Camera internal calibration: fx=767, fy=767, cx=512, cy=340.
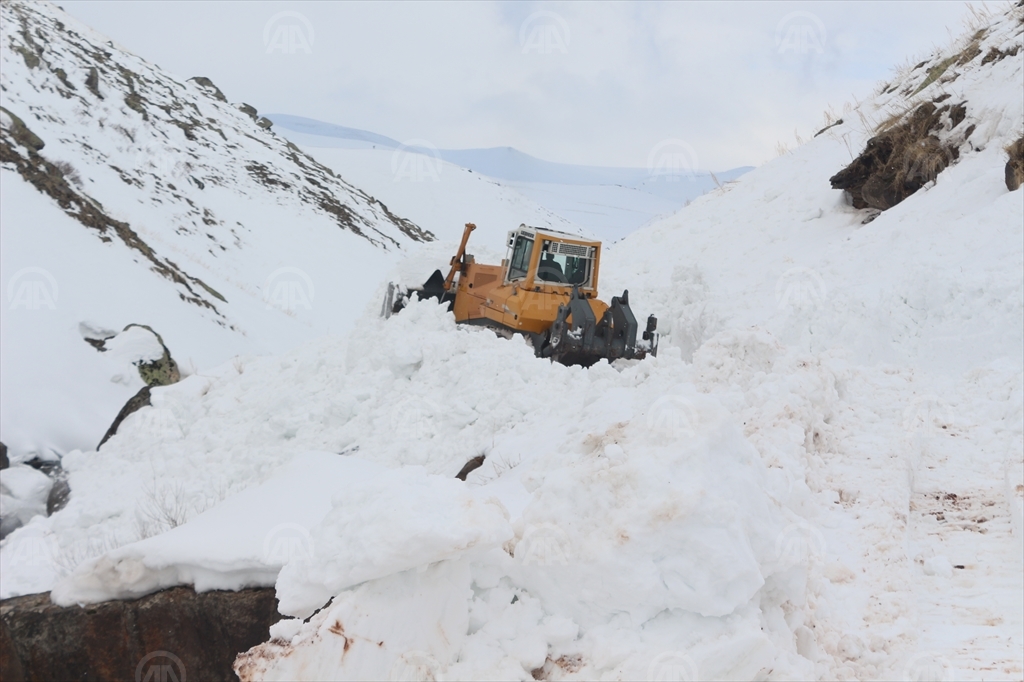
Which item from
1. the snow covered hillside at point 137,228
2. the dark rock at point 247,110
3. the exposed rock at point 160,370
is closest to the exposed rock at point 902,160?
the exposed rock at point 160,370

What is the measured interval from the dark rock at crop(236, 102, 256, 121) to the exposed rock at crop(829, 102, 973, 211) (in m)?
42.4

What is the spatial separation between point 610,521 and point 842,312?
7147mm

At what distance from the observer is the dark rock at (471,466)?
6704 mm

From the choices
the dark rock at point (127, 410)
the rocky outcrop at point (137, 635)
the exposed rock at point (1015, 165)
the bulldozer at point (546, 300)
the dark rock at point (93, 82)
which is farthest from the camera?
the dark rock at point (93, 82)

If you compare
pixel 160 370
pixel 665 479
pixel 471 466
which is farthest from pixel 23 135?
pixel 665 479

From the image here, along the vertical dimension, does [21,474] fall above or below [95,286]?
below

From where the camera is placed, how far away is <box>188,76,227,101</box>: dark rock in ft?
155

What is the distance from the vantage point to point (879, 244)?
34.1 ft

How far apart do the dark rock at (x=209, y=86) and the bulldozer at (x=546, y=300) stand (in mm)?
41171

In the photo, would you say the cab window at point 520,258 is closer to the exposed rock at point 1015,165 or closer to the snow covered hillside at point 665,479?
the snow covered hillside at point 665,479

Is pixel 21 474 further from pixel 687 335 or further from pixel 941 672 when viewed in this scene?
pixel 941 672

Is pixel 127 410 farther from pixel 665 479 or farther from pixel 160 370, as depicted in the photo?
pixel 665 479

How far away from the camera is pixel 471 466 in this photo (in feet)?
22.4

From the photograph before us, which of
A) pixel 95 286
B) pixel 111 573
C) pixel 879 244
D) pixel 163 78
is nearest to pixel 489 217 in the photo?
pixel 163 78
